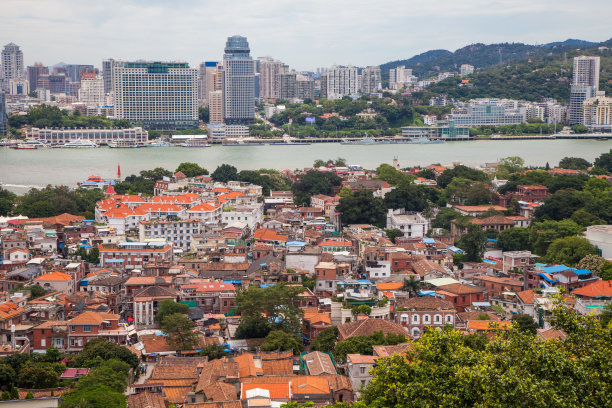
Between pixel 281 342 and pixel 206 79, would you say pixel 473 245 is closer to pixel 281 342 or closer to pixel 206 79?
pixel 281 342

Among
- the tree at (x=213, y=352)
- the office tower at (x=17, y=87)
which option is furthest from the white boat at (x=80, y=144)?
the tree at (x=213, y=352)

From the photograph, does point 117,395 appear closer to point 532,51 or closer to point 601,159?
point 601,159

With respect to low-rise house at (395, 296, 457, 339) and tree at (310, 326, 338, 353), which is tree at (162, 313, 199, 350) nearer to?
tree at (310, 326, 338, 353)

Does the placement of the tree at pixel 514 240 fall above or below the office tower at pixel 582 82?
below

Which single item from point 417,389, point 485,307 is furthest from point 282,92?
point 417,389

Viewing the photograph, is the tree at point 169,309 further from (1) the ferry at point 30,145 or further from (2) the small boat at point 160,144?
(2) the small boat at point 160,144

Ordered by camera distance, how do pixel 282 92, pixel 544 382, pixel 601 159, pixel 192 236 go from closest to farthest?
pixel 544 382 < pixel 192 236 < pixel 601 159 < pixel 282 92

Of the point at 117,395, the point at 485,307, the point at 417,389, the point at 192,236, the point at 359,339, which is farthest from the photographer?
the point at 192,236
